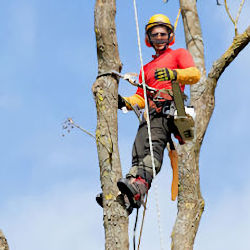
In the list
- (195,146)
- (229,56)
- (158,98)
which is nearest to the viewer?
(158,98)

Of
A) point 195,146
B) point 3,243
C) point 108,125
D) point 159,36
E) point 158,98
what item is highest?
point 159,36

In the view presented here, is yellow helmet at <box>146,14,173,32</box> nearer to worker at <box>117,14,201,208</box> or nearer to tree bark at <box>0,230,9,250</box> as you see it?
worker at <box>117,14,201,208</box>

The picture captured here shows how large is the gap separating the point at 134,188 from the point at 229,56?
9.20ft

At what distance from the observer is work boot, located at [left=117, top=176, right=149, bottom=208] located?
401 centimetres

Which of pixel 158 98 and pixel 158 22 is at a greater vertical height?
pixel 158 22

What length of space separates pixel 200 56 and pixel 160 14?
165 cm

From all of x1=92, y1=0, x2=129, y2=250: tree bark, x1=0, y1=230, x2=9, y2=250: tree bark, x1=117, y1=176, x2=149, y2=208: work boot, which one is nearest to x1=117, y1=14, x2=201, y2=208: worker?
x1=117, y1=176, x2=149, y2=208: work boot

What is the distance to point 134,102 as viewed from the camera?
5.14 metres

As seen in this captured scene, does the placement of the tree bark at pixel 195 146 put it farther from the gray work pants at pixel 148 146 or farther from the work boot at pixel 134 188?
the work boot at pixel 134 188

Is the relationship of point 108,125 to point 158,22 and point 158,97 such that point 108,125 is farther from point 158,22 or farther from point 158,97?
point 158,22

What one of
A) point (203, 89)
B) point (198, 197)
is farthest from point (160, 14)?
point (198, 197)

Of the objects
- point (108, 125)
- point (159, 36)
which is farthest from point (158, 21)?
point (108, 125)

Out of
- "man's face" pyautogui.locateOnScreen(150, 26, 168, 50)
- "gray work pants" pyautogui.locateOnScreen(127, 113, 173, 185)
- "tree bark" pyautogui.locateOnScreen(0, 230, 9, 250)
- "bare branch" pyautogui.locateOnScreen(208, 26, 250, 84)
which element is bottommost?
"tree bark" pyautogui.locateOnScreen(0, 230, 9, 250)

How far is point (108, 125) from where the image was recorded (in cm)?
414
